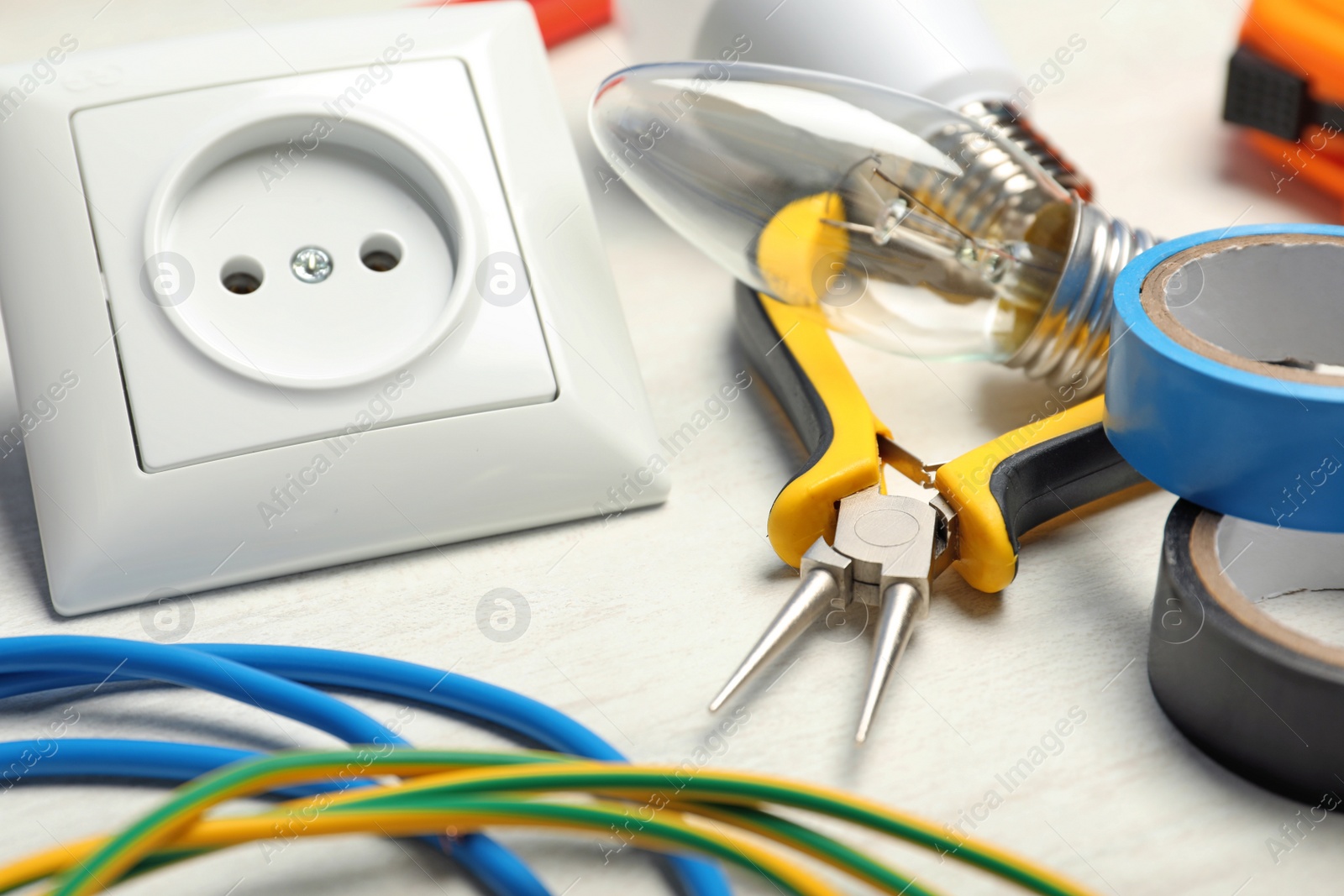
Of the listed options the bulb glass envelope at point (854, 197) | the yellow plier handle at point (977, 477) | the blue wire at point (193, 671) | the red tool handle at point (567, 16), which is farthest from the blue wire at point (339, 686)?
the red tool handle at point (567, 16)

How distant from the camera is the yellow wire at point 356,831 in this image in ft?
0.95

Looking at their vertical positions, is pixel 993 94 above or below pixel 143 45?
below

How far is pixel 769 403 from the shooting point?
49cm

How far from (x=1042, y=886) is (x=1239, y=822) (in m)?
0.08

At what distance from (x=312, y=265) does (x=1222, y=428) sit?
31cm

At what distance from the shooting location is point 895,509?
0.39m

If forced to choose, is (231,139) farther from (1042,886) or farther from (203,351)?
(1042,886)

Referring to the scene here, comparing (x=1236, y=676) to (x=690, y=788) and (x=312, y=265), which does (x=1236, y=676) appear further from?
(x=312, y=265)

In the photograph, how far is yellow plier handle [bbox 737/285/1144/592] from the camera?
0.38 m

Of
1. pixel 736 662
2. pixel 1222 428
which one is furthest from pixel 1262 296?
pixel 736 662

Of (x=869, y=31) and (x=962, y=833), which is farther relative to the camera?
(x=869, y=31)

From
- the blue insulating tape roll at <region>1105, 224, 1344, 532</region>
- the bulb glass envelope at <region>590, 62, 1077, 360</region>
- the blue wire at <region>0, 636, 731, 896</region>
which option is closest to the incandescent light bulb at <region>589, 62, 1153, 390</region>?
the bulb glass envelope at <region>590, 62, 1077, 360</region>

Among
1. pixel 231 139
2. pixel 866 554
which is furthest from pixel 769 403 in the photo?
pixel 231 139

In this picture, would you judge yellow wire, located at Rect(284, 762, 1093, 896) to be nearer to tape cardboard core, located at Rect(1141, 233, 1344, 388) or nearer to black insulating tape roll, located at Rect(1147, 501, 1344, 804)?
black insulating tape roll, located at Rect(1147, 501, 1344, 804)
